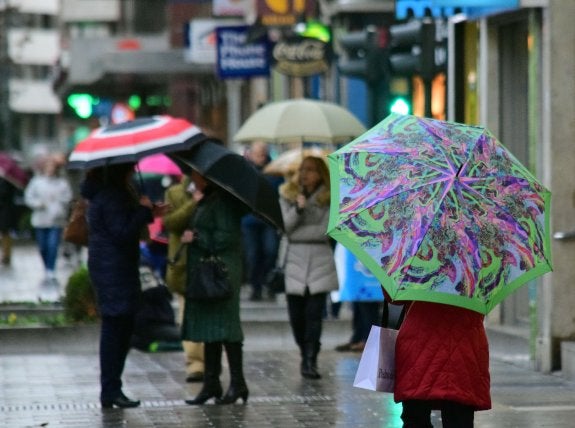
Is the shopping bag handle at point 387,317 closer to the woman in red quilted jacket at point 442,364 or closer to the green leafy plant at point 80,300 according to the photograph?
the woman in red quilted jacket at point 442,364

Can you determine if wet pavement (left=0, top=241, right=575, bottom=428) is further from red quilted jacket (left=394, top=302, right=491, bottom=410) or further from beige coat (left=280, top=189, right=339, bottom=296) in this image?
red quilted jacket (left=394, top=302, right=491, bottom=410)

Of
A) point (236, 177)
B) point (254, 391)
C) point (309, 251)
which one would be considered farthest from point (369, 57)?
point (236, 177)

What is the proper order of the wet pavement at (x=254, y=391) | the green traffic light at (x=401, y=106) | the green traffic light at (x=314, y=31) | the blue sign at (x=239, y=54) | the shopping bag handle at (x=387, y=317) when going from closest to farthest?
the shopping bag handle at (x=387, y=317) → the wet pavement at (x=254, y=391) → the green traffic light at (x=401, y=106) → the green traffic light at (x=314, y=31) → the blue sign at (x=239, y=54)

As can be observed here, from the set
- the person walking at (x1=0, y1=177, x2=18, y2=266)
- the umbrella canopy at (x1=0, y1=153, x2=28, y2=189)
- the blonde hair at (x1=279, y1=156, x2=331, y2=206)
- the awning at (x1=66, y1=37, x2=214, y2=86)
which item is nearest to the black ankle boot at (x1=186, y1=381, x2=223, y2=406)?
the blonde hair at (x1=279, y1=156, x2=331, y2=206)

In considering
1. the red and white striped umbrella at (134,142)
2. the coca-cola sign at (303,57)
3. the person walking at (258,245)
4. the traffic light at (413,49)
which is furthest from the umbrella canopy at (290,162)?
the coca-cola sign at (303,57)

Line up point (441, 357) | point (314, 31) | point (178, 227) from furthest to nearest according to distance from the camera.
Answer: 1. point (314, 31)
2. point (178, 227)
3. point (441, 357)

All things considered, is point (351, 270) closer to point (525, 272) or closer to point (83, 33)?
point (525, 272)

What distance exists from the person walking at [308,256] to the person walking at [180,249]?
0.81 metres

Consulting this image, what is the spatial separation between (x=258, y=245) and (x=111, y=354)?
352 inches

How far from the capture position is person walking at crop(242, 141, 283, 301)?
20297 millimetres

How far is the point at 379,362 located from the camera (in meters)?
7.55

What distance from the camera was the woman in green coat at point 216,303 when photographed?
11.8 m

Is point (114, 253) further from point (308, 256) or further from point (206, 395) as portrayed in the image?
point (308, 256)

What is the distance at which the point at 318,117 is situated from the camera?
16719 millimetres
